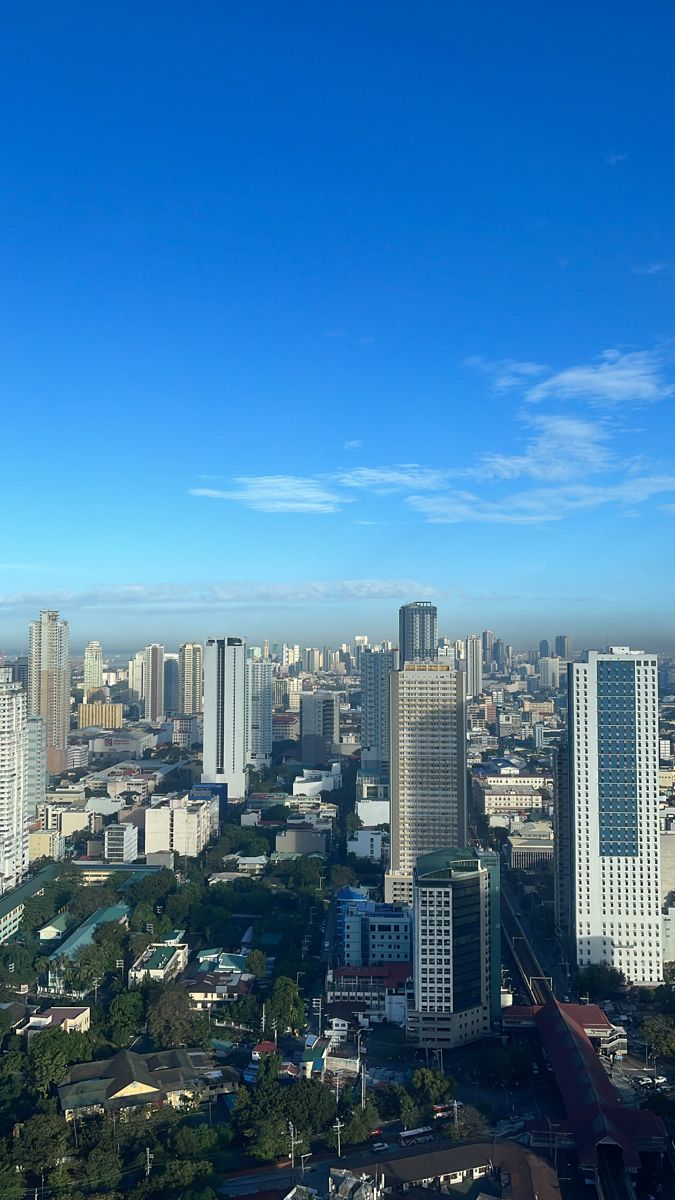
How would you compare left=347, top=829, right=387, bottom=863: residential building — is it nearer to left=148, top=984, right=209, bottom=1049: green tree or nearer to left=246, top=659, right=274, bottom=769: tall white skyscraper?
left=148, top=984, right=209, bottom=1049: green tree

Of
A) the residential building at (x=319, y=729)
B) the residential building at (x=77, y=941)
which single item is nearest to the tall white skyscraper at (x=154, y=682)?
the residential building at (x=319, y=729)

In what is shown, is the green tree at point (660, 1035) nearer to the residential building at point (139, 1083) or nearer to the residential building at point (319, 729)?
the residential building at point (139, 1083)

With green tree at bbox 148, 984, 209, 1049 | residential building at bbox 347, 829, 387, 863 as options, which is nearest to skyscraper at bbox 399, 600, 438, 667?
residential building at bbox 347, 829, 387, 863

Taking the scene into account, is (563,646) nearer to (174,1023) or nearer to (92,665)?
(92,665)

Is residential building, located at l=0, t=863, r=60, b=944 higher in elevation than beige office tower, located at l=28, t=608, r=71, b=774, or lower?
lower

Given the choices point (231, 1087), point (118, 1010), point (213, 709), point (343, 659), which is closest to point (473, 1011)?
point (231, 1087)
